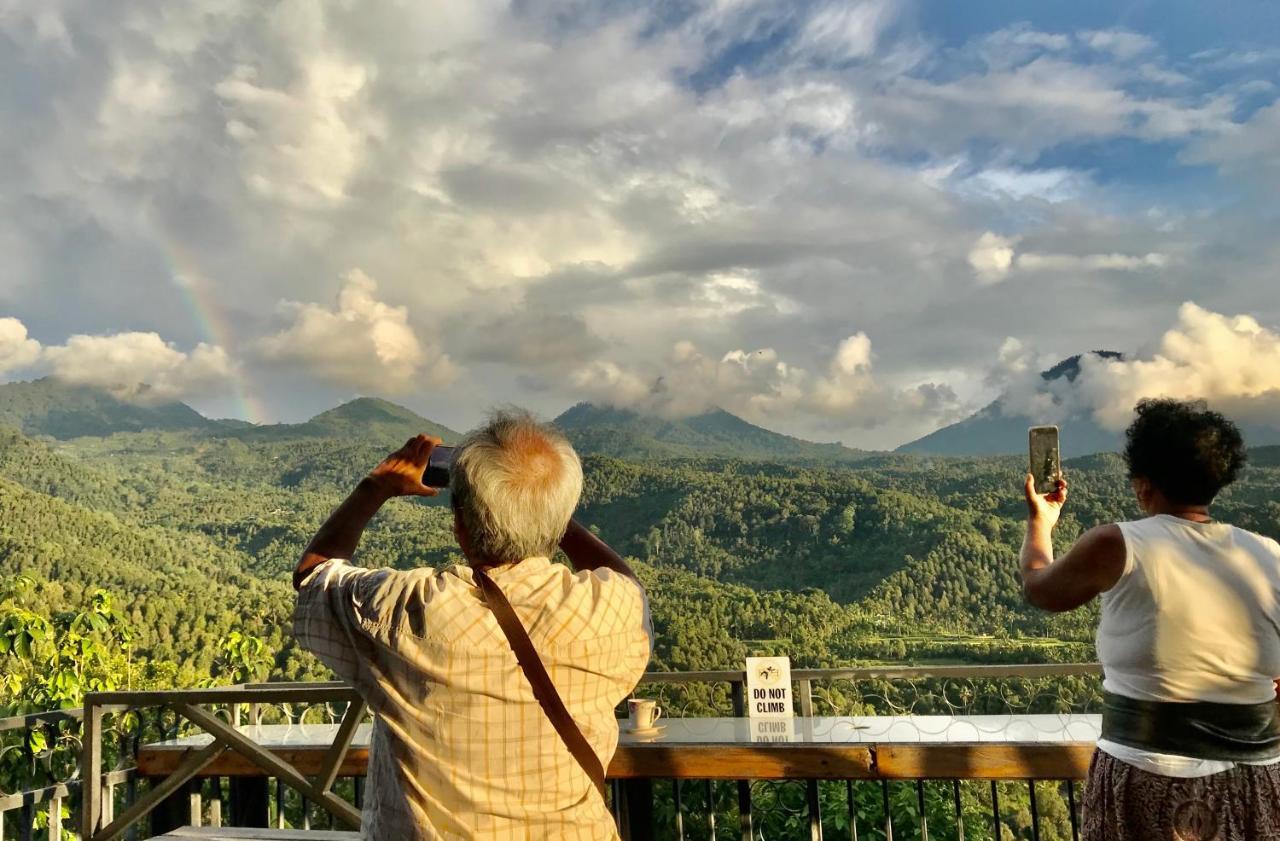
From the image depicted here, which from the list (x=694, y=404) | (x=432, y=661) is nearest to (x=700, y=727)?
(x=432, y=661)

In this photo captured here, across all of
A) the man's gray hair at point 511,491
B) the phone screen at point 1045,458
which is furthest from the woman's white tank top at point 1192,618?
the man's gray hair at point 511,491

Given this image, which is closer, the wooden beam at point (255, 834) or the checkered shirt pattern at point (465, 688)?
the checkered shirt pattern at point (465, 688)

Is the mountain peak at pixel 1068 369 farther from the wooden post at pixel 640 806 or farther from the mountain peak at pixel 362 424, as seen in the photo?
the wooden post at pixel 640 806

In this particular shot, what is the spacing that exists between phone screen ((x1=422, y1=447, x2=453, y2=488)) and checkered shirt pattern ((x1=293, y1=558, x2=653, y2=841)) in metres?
0.19

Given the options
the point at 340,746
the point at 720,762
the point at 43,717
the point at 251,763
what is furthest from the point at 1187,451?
the point at 43,717

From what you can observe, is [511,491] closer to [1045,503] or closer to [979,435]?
[1045,503]

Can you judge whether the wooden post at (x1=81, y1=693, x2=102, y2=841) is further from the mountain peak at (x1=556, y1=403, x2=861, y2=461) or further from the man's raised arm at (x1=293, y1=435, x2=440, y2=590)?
the mountain peak at (x1=556, y1=403, x2=861, y2=461)

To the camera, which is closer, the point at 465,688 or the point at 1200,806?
the point at 465,688

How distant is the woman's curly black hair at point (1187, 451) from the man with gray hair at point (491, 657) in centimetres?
89

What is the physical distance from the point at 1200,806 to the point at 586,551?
37.6 inches

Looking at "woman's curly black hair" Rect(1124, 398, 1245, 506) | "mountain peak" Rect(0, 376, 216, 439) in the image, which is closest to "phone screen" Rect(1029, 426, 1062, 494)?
"woman's curly black hair" Rect(1124, 398, 1245, 506)

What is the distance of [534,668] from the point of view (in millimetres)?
1082

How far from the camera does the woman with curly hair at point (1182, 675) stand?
1.32m

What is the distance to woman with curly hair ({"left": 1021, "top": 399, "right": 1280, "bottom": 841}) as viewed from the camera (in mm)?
1317
